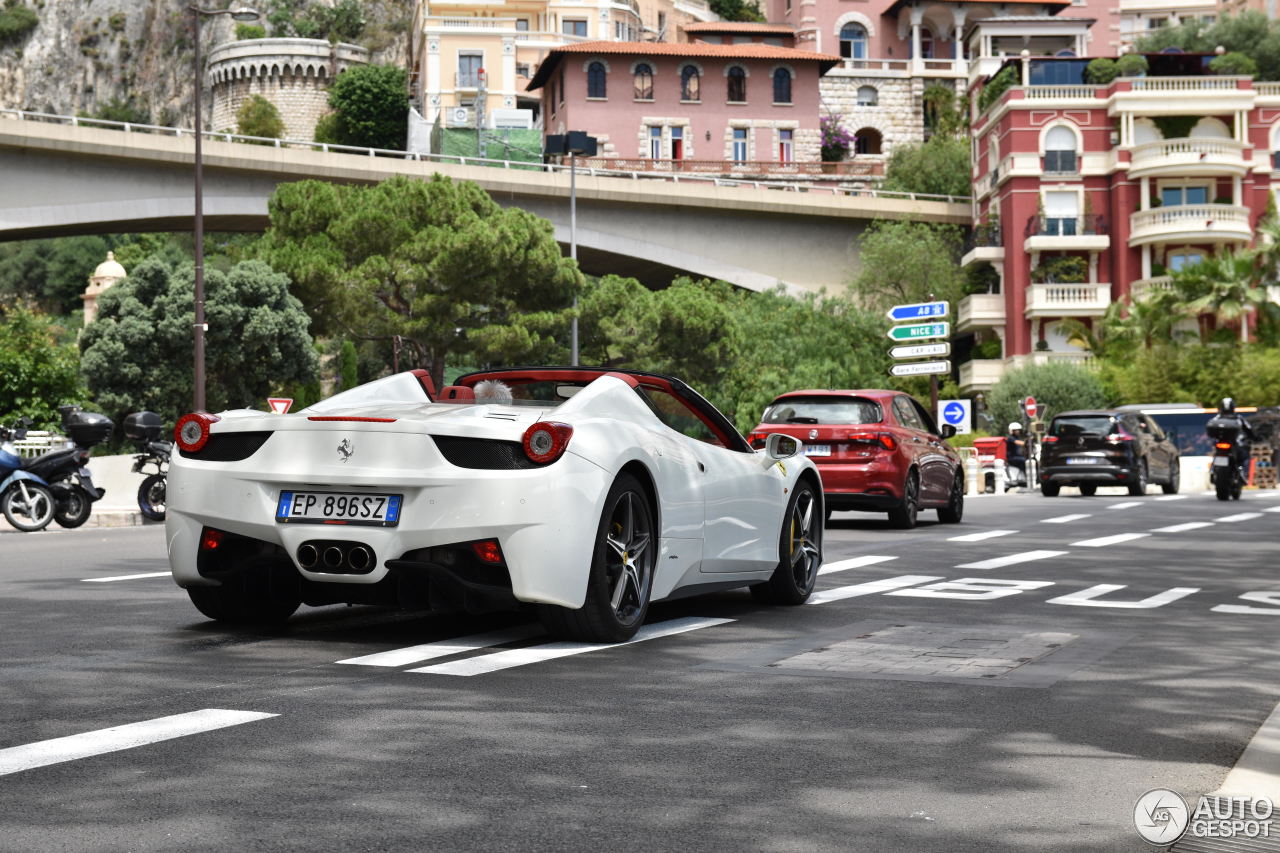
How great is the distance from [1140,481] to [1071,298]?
37420mm

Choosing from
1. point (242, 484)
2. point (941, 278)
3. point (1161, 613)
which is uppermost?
point (941, 278)

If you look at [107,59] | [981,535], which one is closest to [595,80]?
[107,59]

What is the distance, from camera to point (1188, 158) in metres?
68.9

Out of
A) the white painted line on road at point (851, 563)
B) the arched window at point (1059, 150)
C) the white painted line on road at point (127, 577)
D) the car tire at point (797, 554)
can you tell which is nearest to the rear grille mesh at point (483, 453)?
the car tire at point (797, 554)

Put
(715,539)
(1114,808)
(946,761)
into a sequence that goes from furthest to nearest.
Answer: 1. (715,539)
2. (946,761)
3. (1114,808)

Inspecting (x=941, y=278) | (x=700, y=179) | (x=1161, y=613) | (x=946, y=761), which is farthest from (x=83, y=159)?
(x=946, y=761)

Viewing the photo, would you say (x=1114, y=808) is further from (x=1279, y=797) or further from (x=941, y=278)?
(x=941, y=278)

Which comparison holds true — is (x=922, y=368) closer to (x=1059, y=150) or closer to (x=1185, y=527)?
(x=1185, y=527)

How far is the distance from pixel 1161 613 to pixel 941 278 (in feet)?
211

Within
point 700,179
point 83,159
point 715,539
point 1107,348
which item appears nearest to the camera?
point 715,539

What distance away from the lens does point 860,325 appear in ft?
225

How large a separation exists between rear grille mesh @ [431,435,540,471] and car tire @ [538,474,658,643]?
0.46 metres

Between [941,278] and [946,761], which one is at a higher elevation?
[941,278]

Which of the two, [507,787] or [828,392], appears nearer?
[507,787]
